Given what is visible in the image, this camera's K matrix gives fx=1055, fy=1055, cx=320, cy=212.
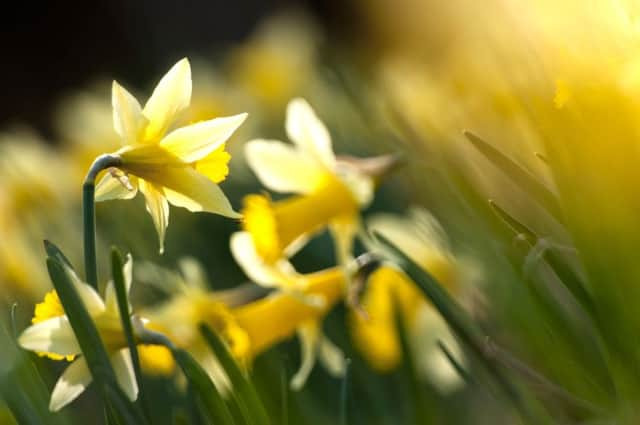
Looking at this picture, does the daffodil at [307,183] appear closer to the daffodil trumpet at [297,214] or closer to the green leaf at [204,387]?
the daffodil trumpet at [297,214]

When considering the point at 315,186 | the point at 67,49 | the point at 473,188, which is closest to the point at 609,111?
the point at 473,188

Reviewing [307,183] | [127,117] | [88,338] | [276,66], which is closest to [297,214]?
[307,183]

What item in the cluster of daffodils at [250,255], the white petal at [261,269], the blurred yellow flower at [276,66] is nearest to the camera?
the cluster of daffodils at [250,255]

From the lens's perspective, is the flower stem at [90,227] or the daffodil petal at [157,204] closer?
the flower stem at [90,227]

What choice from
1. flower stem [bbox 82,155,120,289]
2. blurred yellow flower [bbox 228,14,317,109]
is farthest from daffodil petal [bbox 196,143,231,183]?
blurred yellow flower [bbox 228,14,317,109]

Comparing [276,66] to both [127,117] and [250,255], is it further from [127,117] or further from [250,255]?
[127,117]

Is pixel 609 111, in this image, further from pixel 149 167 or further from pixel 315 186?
pixel 315 186

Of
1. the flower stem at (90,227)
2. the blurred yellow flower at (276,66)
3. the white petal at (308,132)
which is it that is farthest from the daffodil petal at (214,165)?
the blurred yellow flower at (276,66)
